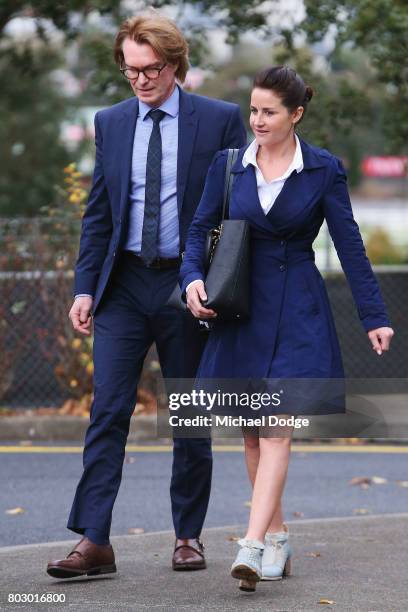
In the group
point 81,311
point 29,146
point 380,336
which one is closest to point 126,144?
point 81,311

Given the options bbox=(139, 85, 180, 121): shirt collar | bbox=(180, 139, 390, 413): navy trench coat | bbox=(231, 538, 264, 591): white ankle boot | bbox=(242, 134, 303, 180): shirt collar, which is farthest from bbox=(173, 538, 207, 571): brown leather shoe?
bbox=(139, 85, 180, 121): shirt collar

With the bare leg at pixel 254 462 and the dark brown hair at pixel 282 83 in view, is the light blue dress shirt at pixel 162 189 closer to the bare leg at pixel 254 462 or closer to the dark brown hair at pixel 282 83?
the dark brown hair at pixel 282 83

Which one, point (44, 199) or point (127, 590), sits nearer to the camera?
point (127, 590)

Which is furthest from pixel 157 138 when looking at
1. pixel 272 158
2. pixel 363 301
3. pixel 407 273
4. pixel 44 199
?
pixel 44 199

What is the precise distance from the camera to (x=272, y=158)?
4984 mm

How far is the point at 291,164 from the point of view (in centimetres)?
495

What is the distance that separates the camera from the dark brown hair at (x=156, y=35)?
517 centimetres

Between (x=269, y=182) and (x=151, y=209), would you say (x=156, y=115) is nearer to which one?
(x=151, y=209)

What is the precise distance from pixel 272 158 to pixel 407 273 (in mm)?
6683

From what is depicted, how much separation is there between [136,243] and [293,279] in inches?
28.0

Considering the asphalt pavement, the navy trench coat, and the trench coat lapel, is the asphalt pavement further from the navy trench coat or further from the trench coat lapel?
the trench coat lapel

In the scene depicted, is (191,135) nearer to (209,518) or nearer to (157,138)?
(157,138)

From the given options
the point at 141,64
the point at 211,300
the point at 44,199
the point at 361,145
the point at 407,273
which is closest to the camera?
the point at 211,300

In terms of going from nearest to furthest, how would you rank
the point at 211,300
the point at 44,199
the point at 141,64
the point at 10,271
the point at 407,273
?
1. the point at 211,300
2. the point at 141,64
3. the point at 10,271
4. the point at 407,273
5. the point at 44,199
